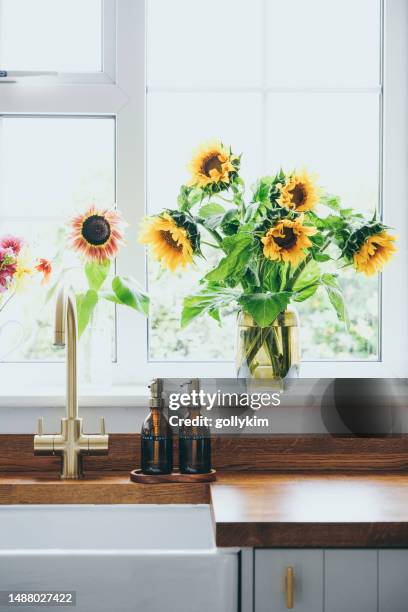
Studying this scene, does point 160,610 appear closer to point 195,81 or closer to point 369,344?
point 369,344

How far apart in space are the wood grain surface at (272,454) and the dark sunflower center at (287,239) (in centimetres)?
46

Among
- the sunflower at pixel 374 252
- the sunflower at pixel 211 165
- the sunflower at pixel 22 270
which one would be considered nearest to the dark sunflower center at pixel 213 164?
the sunflower at pixel 211 165

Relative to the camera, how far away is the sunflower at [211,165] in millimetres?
1663

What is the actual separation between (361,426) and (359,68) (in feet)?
3.25

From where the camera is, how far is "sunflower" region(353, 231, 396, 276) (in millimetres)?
1620

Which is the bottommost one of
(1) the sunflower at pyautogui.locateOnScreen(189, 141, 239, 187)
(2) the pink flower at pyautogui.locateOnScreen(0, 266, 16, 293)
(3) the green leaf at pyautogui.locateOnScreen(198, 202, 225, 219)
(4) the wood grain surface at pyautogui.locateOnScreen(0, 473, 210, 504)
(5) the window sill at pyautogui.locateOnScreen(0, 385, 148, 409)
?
→ (4) the wood grain surface at pyautogui.locateOnScreen(0, 473, 210, 504)

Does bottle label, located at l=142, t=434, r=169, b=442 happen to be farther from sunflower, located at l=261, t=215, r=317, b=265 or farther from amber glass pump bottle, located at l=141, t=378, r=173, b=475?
sunflower, located at l=261, t=215, r=317, b=265

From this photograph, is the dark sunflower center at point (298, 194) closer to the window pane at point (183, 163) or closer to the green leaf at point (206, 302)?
the green leaf at point (206, 302)

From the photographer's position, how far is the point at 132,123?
76.0 inches

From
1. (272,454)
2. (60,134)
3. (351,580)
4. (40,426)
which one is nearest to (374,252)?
(272,454)

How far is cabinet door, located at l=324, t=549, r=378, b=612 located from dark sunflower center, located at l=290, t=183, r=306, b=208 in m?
0.74

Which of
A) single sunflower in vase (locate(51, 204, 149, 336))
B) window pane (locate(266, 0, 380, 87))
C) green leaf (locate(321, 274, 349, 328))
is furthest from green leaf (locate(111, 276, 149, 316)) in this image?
window pane (locate(266, 0, 380, 87))

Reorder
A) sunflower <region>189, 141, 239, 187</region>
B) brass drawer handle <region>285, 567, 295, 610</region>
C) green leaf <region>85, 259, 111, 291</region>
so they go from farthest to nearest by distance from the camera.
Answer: green leaf <region>85, 259, 111, 291</region>, sunflower <region>189, 141, 239, 187</region>, brass drawer handle <region>285, 567, 295, 610</region>

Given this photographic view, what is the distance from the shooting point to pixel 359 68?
2.05 m
